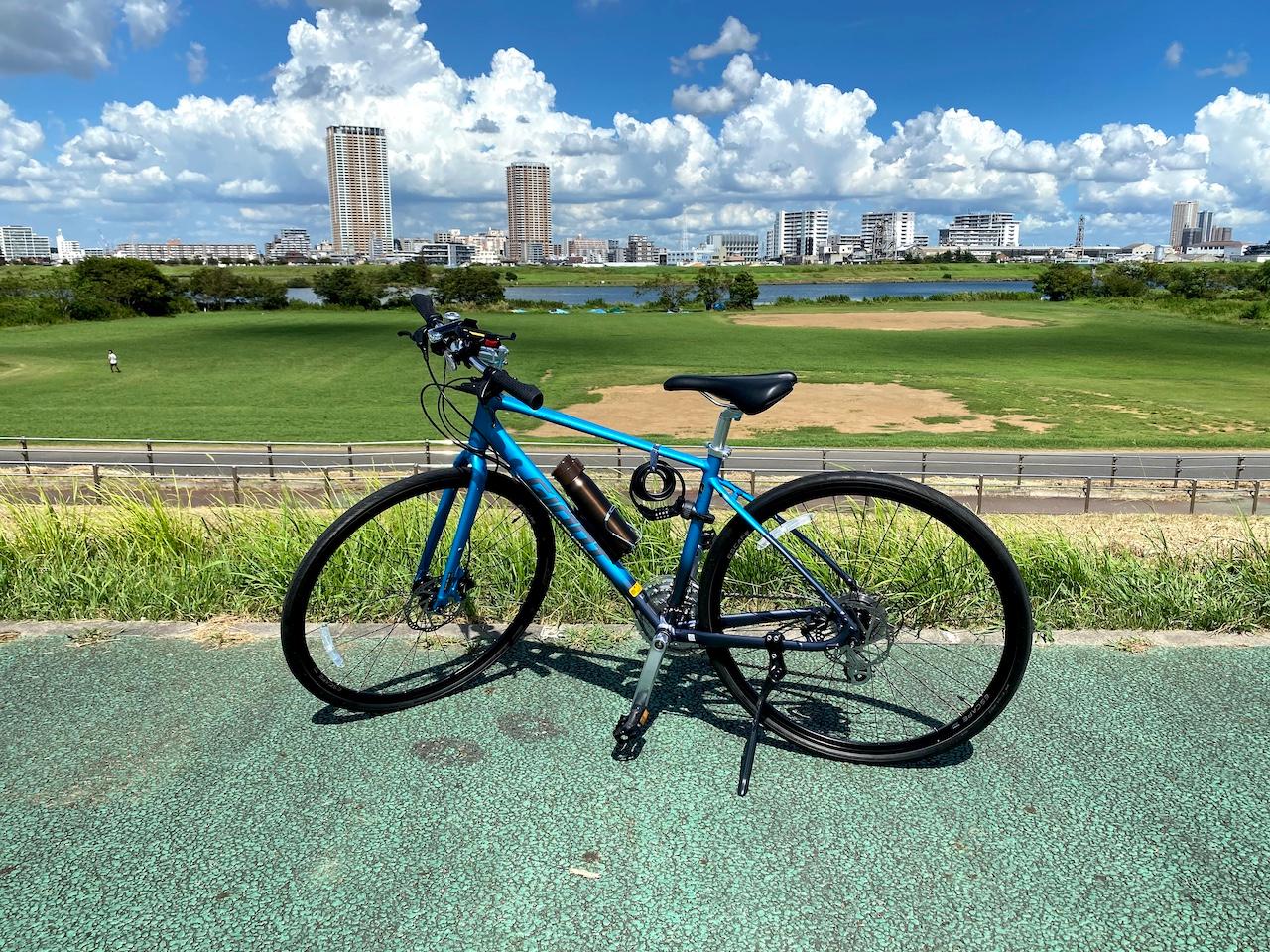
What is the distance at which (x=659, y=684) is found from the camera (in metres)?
3.31

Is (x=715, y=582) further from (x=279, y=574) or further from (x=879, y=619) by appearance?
(x=279, y=574)

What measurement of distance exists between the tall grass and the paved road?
1578cm

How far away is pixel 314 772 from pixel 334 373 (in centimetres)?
5013

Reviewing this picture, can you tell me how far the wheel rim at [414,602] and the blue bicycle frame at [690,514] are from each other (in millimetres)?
102

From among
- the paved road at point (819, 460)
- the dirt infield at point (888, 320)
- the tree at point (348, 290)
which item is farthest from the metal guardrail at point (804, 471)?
the tree at point (348, 290)

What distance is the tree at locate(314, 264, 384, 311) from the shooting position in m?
96.4

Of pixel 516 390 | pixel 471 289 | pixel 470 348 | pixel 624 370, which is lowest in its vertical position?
pixel 624 370

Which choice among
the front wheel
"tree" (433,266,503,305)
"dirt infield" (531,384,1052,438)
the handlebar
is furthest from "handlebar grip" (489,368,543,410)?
"tree" (433,266,503,305)

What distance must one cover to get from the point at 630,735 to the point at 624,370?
47.5m

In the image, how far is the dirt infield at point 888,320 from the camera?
76.0m

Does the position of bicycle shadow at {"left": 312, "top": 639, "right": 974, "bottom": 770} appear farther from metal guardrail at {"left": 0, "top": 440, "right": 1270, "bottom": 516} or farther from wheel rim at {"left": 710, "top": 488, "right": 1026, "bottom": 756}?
metal guardrail at {"left": 0, "top": 440, "right": 1270, "bottom": 516}

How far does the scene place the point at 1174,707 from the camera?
Answer: 3002mm

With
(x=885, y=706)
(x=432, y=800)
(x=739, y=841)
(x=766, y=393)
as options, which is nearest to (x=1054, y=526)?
(x=885, y=706)

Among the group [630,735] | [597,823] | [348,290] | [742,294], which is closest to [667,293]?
[742,294]
